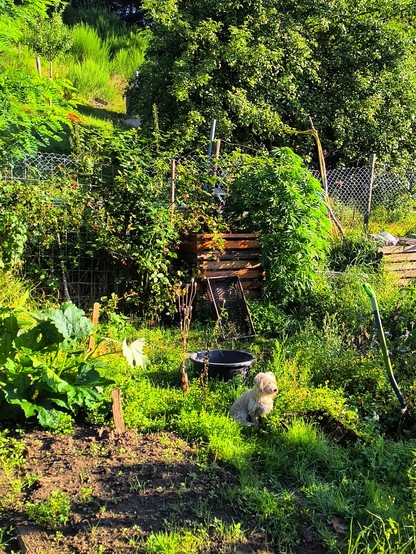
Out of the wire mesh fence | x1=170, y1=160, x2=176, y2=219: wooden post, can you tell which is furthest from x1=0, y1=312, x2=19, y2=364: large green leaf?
x1=170, y1=160, x2=176, y2=219: wooden post

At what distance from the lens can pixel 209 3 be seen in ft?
37.8

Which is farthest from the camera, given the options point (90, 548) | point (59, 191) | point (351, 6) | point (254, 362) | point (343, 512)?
point (351, 6)

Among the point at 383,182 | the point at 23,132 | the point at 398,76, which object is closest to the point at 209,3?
the point at 398,76

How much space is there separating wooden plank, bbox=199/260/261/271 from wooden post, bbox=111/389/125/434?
9.18 ft

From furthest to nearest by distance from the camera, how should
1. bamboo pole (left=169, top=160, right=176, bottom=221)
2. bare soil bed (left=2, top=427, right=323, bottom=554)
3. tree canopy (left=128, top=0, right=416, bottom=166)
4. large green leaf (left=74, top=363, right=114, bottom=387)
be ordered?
1. tree canopy (left=128, top=0, right=416, bottom=166)
2. bamboo pole (left=169, top=160, right=176, bottom=221)
3. large green leaf (left=74, top=363, right=114, bottom=387)
4. bare soil bed (left=2, top=427, right=323, bottom=554)

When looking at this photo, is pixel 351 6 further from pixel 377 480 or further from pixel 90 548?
pixel 90 548

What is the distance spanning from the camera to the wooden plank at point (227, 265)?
5.95 meters

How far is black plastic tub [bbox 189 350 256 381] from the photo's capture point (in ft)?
13.8

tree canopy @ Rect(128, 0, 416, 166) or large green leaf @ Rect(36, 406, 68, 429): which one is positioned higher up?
tree canopy @ Rect(128, 0, 416, 166)

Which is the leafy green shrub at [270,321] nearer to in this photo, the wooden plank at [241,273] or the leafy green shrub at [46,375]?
the wooden plank at [241,273]

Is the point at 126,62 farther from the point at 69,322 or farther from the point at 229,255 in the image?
the point at 69,322

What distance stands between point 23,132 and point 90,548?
3970 millimetres

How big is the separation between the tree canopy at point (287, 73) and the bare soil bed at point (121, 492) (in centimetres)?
846

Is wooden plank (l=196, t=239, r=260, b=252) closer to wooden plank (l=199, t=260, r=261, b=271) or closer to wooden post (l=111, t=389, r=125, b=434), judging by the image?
wooden plank (l=199, t=260, r=261, b=271)
